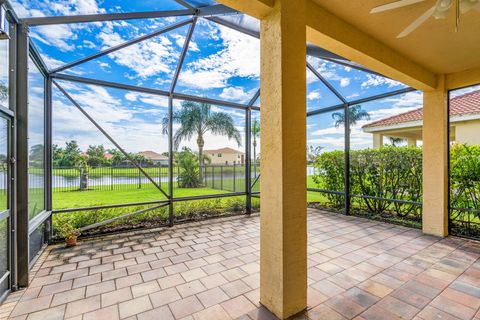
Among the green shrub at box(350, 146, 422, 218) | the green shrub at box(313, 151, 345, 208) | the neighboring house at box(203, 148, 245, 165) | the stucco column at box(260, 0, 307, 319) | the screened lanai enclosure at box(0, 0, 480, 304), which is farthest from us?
the green shrub at box(313, 151, 345, 208)

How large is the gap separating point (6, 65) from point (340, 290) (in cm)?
406

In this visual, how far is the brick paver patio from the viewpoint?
6.77ft

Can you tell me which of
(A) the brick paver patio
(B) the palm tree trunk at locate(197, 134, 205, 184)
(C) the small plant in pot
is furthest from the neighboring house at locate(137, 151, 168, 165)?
(C) the small plant in pot

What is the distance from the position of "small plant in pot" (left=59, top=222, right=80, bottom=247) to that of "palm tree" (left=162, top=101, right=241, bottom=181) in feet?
7.30

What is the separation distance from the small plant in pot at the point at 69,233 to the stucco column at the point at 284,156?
3195 mm

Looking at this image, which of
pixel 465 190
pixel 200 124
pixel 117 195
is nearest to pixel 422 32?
pixel 465 190

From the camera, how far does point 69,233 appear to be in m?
3.65

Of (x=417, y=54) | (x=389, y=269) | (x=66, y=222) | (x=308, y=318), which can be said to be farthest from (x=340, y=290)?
(x=66, y=222)

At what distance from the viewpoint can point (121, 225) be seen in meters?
4.43

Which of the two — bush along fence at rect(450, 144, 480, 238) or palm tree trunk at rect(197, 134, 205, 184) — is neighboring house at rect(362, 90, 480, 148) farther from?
palm tree trunk at rect(197, 134, 205, 184)

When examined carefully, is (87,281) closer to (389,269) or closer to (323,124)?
(389,269)

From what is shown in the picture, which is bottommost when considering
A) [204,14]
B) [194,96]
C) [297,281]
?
[297,281]

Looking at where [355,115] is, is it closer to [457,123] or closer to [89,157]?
[457,123]

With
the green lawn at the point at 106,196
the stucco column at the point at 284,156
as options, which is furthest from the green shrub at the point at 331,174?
the stucco column at the point at 284,156
